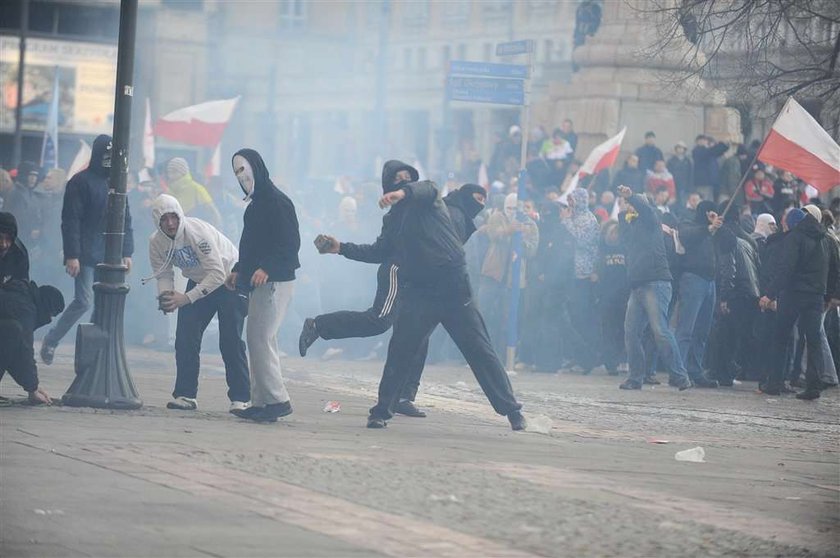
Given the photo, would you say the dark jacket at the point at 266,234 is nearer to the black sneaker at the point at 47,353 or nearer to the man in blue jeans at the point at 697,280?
the black sneaker at the point at 47,353

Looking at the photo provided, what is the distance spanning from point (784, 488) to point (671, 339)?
6818mm

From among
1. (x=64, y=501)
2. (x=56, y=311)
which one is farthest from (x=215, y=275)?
(x=64, y=501)

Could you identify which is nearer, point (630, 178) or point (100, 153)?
point (100, 153)

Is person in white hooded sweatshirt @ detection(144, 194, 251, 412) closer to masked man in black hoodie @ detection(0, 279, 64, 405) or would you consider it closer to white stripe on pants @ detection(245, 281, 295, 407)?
white stripe on pants @ detection(245, 281, 295, 407)

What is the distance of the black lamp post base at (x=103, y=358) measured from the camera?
11.8 metres

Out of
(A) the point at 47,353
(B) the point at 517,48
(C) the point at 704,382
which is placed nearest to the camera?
(A) the point at 47,353

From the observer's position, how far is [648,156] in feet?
81.9

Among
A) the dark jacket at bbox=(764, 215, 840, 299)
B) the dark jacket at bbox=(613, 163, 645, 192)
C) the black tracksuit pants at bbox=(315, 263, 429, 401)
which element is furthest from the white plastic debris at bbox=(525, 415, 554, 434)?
the dark jacket at bbox=(613, 163, 645, 192)

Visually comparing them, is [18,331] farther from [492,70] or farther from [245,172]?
[492,70]

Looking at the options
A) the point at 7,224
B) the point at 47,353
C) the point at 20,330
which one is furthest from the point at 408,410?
the point at 47,353

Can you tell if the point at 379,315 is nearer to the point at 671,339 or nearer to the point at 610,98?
the point at 671,339

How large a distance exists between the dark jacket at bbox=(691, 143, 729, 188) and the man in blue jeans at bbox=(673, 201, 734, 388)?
7207 mm

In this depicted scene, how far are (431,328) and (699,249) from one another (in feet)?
20.7

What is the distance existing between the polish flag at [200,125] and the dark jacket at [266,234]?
48.3 ft
